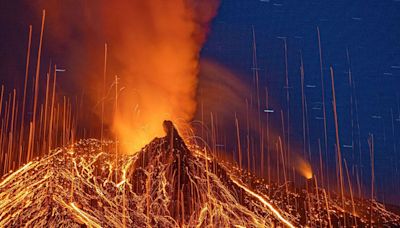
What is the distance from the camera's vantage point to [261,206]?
79.9 ft

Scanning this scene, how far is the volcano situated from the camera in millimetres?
16266

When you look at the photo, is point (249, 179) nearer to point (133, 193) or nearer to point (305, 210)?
point (305, 210)

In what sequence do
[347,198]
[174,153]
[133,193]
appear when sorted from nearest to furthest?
1. [133,193]
2. [174,153]
3. [347,198]

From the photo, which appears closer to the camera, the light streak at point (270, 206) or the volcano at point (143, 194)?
the volcano at point (143, 194)

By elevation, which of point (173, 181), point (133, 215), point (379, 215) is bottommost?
point (379, 215)

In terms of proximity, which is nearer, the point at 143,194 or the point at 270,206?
the point at 143,194

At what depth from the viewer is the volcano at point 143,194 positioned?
1627 cm

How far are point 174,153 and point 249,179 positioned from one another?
8.53 m

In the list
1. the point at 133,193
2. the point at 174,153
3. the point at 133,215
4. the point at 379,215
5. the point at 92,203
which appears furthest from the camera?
the point at 379,215

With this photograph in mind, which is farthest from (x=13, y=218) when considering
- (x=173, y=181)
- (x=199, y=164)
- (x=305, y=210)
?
(x=305, y=210)

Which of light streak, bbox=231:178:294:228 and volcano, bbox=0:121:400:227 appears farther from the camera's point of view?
light streak, bbox=231:178:294:228

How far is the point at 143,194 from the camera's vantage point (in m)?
21.8

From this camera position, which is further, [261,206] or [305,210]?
[305,210]

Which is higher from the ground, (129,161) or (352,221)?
(129,161)
